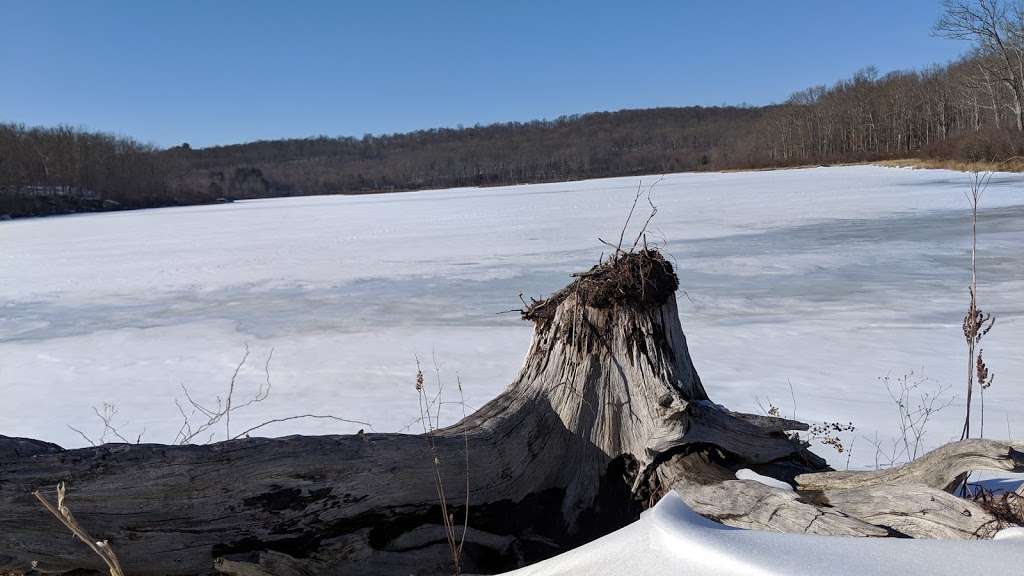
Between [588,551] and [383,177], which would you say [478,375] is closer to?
[588,551]

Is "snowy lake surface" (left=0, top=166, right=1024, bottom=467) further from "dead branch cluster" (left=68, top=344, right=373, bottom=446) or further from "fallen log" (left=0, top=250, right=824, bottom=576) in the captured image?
Answer: "fallen log" (left=0, top=250, right=824, bottom=576)

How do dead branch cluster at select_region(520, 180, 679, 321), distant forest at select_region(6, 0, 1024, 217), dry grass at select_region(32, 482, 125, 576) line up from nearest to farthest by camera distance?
1. dry grass at select_region(32, 482, 125, 576)
2. dead branch cluster at select_region(520, 180, 679, 321)
3. distant forest at select_region(6, 0, 1024, 217)

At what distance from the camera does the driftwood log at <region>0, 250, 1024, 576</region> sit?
2.24 metres

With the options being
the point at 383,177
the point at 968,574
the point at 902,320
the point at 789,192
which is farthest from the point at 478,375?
the point at 383,177

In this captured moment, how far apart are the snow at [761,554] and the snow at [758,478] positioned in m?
0.87

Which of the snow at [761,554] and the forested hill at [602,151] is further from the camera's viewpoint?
the forested hill at [602,151]

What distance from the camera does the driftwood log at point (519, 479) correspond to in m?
2.24

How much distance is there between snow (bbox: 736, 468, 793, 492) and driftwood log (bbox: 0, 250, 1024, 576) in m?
0.06

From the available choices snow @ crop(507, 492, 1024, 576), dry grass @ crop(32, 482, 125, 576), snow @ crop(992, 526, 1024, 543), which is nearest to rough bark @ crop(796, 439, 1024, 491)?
snow @ crop(992, 526, 1024, 543)

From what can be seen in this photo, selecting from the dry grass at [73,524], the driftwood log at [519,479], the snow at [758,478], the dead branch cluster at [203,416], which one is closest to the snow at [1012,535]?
the driftwood log at [519,479]

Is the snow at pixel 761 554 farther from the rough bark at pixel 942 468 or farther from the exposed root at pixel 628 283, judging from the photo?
the exposed root at pixel 628 283

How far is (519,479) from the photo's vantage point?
2.88m

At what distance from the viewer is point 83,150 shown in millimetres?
77312

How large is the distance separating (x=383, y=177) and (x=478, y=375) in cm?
11712
